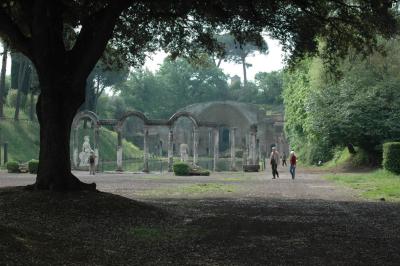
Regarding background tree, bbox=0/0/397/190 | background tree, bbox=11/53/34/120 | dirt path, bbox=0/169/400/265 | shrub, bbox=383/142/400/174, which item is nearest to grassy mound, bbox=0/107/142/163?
background tree, bbox=11/53/34/120

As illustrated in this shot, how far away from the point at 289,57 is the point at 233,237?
9773 millimetres

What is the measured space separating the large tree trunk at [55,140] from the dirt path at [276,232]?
2589 millimetres

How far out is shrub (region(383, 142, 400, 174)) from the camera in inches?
1038

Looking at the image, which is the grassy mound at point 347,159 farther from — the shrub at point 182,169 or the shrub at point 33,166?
→ the shrub at point 33,166

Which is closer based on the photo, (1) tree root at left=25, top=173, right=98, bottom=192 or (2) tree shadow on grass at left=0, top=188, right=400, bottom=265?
(2) tree shadow on grass at left=0, top=188, right=400, bottom=265

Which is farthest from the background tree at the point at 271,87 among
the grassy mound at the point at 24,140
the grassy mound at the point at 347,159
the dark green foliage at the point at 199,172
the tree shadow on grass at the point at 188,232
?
the tree shadow on grass at the point at 188,232

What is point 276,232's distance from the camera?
10133 mm

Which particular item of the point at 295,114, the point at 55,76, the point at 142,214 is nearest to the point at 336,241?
the point at 142,214

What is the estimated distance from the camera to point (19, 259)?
6676mm

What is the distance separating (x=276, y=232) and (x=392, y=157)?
18.3 m

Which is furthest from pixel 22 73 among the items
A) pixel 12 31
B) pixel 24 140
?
pixel 12 31

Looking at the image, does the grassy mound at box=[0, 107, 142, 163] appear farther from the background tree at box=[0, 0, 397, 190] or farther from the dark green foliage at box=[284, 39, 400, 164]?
the background tree at box=[0, 0, 397, 190]

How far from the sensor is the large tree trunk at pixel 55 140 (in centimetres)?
1316

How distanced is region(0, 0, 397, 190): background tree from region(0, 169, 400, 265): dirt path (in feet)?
11.0
